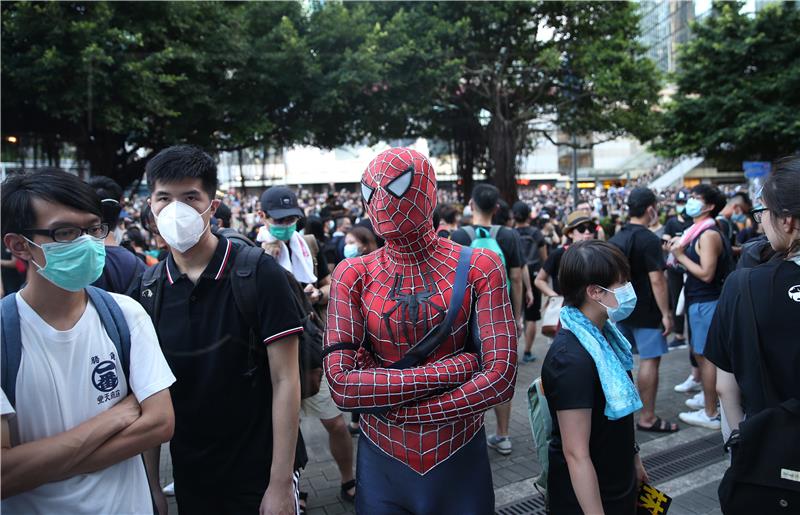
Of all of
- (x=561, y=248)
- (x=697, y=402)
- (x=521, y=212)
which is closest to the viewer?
(x=697, y=402)

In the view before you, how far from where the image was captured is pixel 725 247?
Result: 15.5 ft

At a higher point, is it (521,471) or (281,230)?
(281,230)

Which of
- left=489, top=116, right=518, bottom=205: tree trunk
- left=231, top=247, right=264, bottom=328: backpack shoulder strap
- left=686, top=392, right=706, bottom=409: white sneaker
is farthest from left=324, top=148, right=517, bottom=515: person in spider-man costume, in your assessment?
left=489, top=116, right=518, bottom=205: tree trunk

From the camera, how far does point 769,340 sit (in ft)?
6.49

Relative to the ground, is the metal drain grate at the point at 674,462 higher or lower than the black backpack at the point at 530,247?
lower

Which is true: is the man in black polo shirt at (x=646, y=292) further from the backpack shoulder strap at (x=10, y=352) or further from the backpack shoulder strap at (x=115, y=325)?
the backpack shoulder strap at (x=10, y=352)

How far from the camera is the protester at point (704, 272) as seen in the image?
182 inches

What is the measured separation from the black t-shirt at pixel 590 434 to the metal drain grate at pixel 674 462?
1557 millimetres

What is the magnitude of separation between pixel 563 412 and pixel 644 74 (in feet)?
62.1

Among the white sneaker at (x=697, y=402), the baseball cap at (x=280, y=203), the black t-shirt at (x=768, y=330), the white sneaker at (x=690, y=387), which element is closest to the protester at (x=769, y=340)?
the black t-shirt at (x=768, y=330)

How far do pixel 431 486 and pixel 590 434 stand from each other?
65cm

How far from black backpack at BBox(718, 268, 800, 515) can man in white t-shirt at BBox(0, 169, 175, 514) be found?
1964 millimetres

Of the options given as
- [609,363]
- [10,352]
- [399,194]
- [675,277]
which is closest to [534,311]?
[675,277]

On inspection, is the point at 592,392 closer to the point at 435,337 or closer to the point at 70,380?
the point at 435,337
